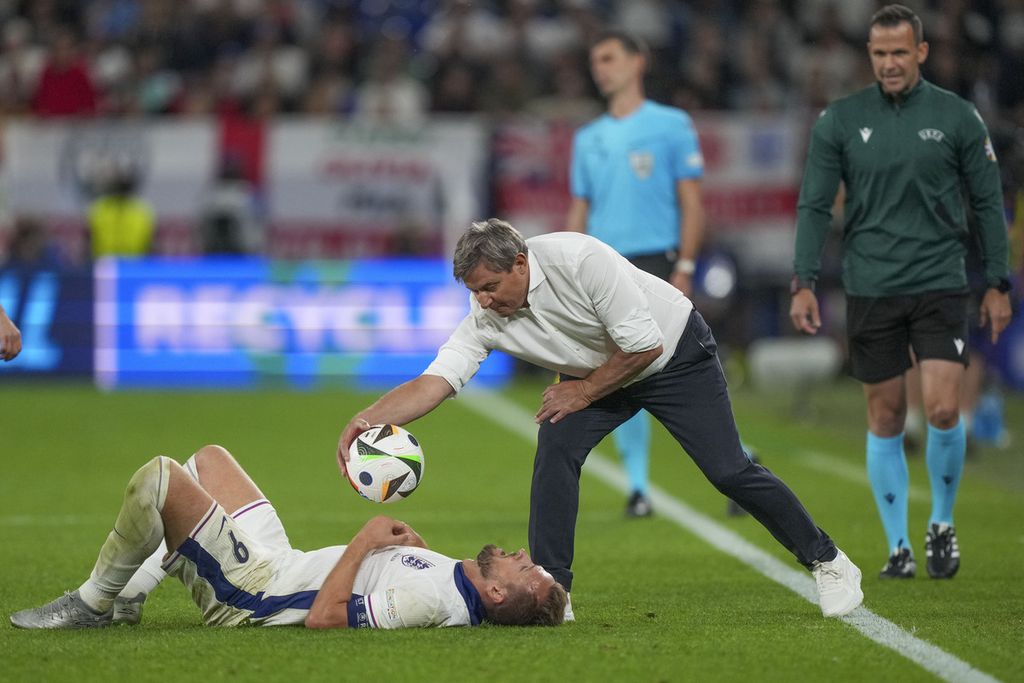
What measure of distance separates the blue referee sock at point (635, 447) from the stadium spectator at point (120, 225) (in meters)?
10.1

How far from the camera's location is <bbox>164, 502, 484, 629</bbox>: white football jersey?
6.00m

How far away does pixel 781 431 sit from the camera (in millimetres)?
14289

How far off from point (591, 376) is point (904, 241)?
196cm

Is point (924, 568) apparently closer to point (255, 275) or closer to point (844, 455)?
point (844, 455)

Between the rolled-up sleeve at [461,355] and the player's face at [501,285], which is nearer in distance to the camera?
the player's face at [501,285]

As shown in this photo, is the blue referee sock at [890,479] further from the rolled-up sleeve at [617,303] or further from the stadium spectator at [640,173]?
the rolled-up sleeve at [617,303]

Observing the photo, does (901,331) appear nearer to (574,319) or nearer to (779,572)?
(779,572)

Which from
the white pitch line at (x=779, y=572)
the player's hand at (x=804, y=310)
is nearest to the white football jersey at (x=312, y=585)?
the white pitch line at (x=779, y=572)

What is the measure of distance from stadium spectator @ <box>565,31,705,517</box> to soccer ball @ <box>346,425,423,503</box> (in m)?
3.33

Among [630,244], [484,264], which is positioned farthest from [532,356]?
[630,244]

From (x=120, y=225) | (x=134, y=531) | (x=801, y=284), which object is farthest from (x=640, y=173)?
(x=120, y=225)

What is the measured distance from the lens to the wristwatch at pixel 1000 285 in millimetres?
7488

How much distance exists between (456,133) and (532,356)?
42.7ft

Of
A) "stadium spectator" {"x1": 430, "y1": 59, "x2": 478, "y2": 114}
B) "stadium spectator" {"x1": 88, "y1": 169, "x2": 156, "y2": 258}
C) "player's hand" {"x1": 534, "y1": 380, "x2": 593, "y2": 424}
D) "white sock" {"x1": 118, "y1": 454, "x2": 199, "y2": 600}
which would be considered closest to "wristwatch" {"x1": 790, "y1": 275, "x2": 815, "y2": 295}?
"player's hand" {"x1": 534, "y1": 380, "x2": 593, "y2": 424}
